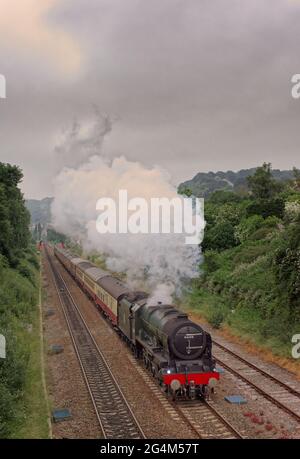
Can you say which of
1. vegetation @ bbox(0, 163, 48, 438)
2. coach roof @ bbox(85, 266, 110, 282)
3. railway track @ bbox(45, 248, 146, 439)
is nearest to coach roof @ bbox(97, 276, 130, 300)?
coach roof @ bbox(85, 266, 110, 282)

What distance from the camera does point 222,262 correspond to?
43.2 meters

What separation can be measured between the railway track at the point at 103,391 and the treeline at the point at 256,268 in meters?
8.76

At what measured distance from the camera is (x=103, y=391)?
19328 mm

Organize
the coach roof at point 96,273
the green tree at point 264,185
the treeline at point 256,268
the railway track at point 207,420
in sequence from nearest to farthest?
the railway track at point 207,420 < the treeline at point 256,268 < the coach roof at point 96,273 < the green tree at point 264,185

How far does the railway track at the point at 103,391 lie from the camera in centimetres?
1530

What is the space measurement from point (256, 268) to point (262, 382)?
1625cm

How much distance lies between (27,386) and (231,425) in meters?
8.59

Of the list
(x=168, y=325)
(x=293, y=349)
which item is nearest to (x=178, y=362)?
(x=168, y=325)

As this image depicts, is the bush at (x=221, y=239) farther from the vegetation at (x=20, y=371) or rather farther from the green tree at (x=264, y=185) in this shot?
the vegetation at (x=20, y=371)

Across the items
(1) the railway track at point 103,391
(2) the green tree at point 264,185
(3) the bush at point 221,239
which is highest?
(2) the green tree at point 264,185

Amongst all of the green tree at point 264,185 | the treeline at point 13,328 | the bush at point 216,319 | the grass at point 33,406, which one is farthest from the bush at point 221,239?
the grass at point 33,406

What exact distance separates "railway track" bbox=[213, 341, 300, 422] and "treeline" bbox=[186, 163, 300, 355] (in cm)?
218

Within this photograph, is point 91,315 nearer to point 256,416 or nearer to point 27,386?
point 27,386

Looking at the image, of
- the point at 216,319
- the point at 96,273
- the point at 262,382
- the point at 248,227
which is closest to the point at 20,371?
the point at 262,382
